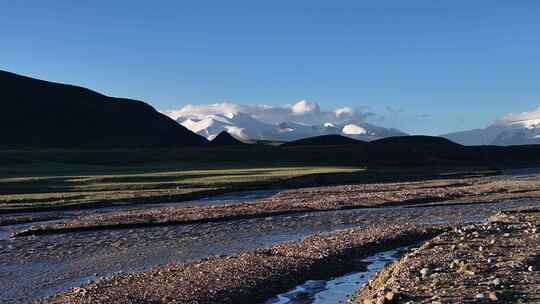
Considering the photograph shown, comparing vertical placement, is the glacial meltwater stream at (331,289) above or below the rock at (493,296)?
below

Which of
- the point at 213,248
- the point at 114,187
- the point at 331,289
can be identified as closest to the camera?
the point at 331,289

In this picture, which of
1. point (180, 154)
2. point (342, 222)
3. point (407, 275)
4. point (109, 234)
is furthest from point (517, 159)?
point (407, 275)

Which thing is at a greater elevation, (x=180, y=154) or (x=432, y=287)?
(x=180, y=154)

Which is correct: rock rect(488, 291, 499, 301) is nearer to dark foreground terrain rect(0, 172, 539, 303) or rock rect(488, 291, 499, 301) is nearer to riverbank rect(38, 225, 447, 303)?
riverbank rect(38, 225, 447, 303)

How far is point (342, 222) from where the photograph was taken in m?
45.0

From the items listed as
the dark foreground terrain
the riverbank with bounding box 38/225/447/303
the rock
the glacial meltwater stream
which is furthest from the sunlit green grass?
the rock

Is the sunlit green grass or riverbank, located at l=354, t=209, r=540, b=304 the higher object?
the sunlit green grass

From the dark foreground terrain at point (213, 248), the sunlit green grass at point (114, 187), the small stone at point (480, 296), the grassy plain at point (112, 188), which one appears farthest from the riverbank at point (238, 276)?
the sunlit green grass at point (114, 187)

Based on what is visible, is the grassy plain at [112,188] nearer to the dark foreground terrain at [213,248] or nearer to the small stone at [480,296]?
the dark foreground terrain at [213,248]

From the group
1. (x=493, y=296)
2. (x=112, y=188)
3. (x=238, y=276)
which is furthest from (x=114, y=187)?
(x=493, y=296)

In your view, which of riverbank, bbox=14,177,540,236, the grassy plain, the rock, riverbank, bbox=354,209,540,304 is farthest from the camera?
the grassy plain

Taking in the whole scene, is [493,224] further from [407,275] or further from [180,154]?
[180,154]

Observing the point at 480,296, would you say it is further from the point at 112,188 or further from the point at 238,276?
→ the point at 112,188

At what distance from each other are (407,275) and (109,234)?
23.2 meters
